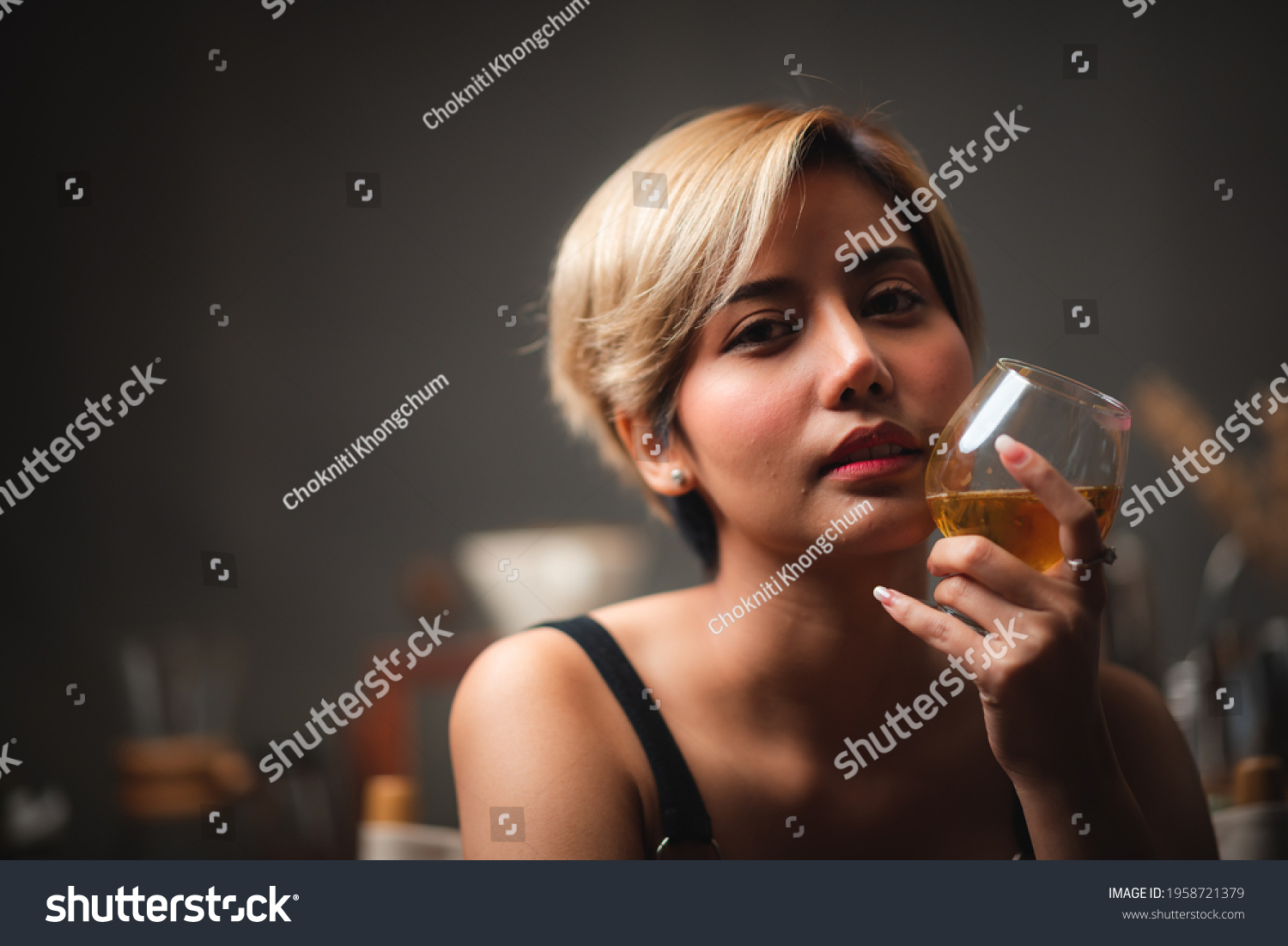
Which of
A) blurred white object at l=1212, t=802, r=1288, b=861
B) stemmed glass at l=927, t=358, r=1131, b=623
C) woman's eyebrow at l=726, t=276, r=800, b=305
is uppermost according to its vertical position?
woman's eyebrow at l=726, t=276, r=800, b=305

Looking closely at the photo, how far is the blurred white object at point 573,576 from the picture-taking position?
1521 mm

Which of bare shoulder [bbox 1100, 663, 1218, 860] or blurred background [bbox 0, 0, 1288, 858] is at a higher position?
blurred background [bbox 0, 0, 1288, 858]

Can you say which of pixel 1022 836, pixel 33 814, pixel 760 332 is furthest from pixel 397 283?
pixel 1022 836

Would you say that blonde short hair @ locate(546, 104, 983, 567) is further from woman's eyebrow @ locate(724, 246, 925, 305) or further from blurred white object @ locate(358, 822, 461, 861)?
blurred white object @ locate(358, 822, 461, 861)

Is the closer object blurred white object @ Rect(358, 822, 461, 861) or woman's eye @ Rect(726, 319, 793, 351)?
woman's eye @ Rect(726, 319, 793, 351)

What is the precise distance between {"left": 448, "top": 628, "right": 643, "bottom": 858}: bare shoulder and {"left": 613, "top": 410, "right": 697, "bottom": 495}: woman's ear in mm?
226

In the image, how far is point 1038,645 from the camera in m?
0.72

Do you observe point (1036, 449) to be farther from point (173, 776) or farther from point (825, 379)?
point (173, 776)

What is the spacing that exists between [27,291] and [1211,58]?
70.7 inches

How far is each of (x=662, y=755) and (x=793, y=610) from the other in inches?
9.2

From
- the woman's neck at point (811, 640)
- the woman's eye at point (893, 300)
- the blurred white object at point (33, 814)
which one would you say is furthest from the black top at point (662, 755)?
the blurred white object at point (33, 814)

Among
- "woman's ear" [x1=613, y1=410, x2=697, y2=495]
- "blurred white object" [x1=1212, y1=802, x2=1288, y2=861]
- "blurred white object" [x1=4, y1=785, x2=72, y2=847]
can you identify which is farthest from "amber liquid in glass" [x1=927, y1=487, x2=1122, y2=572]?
"blurred white object" [x1=4, y1=785, x2=72, y2=847]

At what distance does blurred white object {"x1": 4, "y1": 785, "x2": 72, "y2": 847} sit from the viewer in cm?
133
